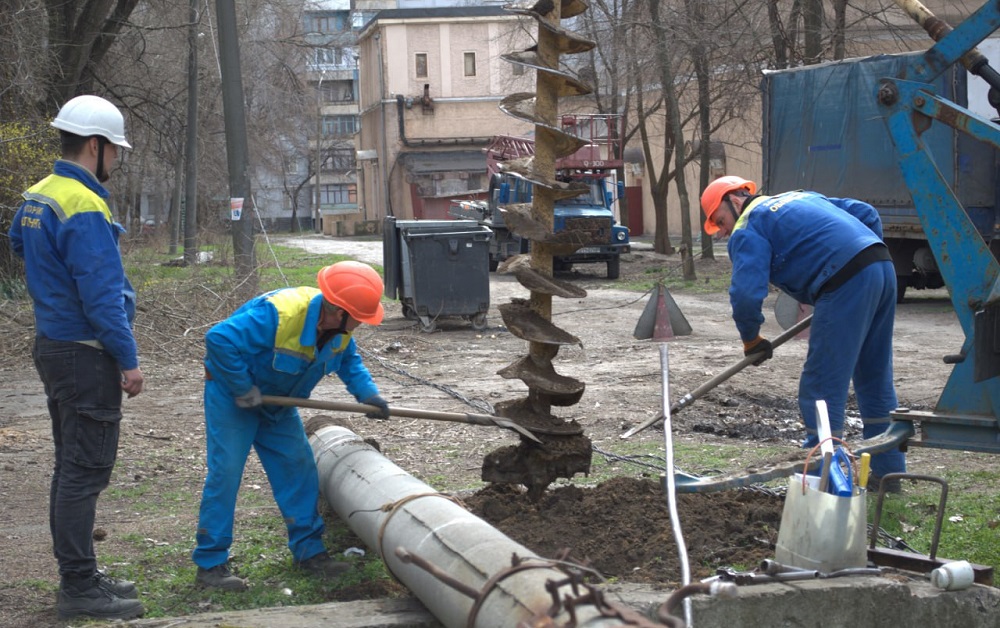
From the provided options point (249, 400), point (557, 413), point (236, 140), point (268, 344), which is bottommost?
point (557, 413)

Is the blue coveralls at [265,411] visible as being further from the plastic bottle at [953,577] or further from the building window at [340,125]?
the building window at [340,125]

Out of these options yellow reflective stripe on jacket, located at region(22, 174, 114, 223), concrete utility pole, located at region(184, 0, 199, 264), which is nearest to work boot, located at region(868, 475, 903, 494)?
yellow reflective stripe on jacket, located at region(22, 174, 114, 223)

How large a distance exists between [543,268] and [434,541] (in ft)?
5.84

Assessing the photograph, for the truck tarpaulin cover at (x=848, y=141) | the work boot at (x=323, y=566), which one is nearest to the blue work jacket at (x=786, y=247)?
the work boot at (x=323, y=566)

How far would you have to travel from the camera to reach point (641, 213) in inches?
1655

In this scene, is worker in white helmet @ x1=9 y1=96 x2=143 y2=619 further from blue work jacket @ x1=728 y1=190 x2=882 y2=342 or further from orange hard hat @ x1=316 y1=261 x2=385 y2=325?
blue work jacket @ x1=728 y1=190 x2=882 y2=342

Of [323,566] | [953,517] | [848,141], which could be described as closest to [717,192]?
[953,517]

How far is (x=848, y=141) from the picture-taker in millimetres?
16562

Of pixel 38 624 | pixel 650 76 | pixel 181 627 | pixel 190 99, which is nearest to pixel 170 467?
pixel 38 624

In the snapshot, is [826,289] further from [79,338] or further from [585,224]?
[585,224]

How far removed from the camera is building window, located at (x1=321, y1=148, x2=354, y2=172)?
8601cm

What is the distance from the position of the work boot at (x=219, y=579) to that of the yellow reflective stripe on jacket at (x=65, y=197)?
1642mm

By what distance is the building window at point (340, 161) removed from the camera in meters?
86.0

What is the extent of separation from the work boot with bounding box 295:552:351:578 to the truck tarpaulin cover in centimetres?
1147
